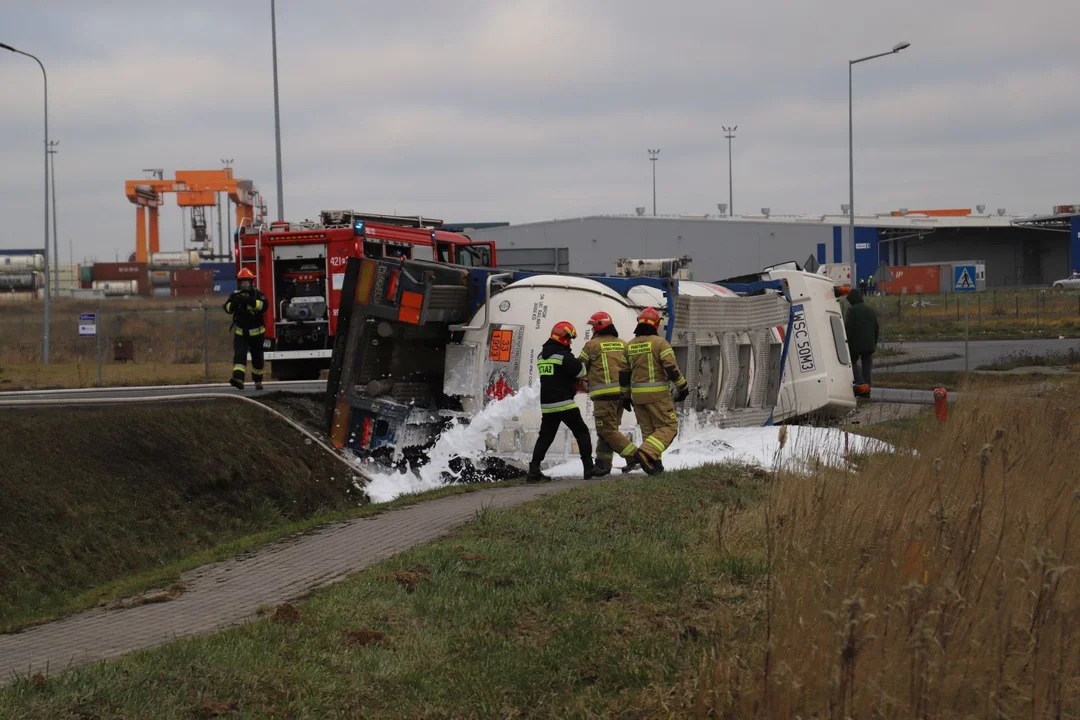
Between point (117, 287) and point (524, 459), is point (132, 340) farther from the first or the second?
point (117, 287)

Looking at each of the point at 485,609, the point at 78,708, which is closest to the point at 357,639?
the point at 485,609

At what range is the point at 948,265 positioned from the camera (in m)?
77.8

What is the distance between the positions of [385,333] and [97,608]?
19.8 feet

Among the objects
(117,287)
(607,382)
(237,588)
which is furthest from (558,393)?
(117,287)

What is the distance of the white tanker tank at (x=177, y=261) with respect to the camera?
3595 inches

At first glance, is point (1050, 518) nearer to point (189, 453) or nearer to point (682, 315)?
point (682, 315)

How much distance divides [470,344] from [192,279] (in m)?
75.8

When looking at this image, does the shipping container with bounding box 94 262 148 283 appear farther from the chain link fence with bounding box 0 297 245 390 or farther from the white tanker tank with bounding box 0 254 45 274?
the chain link fence with bounding box 0 297 245 390

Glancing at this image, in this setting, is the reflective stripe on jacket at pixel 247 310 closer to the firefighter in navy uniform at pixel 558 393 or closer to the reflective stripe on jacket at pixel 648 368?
the firefighter in navy uniform at pixel 558 393

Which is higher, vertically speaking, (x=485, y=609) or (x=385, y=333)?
(x=385, y=333)

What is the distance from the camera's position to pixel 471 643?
20.3ft

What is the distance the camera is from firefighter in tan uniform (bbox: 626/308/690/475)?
1230 centimetres

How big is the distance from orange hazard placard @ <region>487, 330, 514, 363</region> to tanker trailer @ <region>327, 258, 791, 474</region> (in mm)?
11

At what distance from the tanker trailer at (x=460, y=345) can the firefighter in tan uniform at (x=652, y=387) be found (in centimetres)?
88
